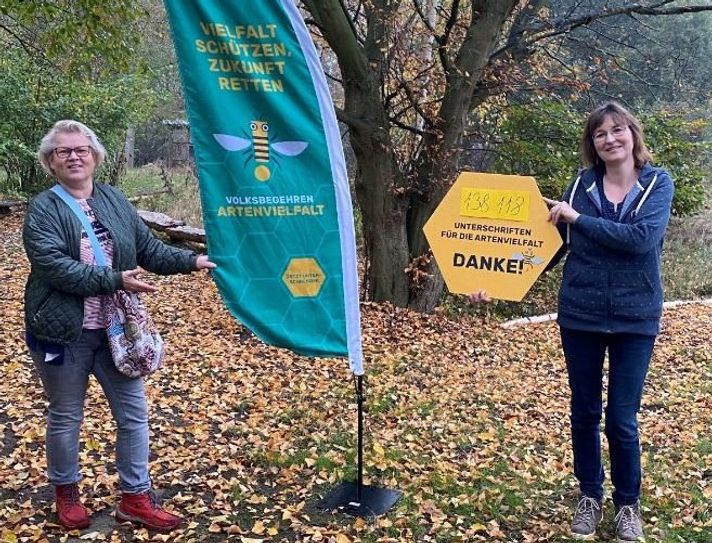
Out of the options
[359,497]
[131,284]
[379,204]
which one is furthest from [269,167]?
[379,204]

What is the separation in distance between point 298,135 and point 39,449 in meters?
2.50

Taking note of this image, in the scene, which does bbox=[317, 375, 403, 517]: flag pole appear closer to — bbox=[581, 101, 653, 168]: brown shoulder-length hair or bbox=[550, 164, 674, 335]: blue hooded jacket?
bbox=[550, 164, 674, 335]: blue hooded jacket

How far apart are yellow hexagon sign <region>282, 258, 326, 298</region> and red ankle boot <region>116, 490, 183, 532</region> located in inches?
47.0

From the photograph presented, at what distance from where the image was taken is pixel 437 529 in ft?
11.6

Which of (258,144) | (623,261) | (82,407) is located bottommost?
(82,407)

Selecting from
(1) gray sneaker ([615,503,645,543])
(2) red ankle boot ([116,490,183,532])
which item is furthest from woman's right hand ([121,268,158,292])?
(1) gray sneaker ([615,503,645,543])

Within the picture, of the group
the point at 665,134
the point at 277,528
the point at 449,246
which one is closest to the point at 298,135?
the point at 449,246

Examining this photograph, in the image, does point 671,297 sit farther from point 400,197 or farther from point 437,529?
point 437,529

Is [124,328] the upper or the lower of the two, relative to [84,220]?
lower

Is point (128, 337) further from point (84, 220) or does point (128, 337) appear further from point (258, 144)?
point (258, 144)

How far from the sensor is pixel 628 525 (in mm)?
3287

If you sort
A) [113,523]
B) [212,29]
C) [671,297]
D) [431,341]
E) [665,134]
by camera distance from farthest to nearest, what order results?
[671,297], [665,134], [431,341], [113,523], [212,29]

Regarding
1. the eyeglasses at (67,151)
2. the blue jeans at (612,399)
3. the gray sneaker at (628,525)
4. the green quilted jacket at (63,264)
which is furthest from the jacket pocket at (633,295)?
the eyeglasses at (67,151)

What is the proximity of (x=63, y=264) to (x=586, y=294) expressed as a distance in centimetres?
213
